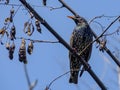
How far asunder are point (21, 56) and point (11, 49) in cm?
18

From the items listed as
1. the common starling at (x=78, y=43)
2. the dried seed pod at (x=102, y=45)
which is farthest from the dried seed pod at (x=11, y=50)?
the common starling at (x=78, y=43)

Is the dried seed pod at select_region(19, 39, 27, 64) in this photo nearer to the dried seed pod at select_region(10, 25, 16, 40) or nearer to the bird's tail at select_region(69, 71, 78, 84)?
the dried seed pod at select_region(10, 25, 16, 40)

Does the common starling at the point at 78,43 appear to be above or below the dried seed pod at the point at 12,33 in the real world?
below

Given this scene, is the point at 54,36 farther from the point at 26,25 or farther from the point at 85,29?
the point at 85,29

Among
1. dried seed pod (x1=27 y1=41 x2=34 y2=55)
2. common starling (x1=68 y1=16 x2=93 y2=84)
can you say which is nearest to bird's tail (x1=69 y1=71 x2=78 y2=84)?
common starling (x1=68 y1=16 x2=93 y2=84)

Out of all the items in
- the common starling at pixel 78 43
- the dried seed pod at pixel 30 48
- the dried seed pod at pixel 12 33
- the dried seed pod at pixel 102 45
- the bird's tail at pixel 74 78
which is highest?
the dried seed pod at pixel 12 33

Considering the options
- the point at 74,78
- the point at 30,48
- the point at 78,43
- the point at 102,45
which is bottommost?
the point at 74,78

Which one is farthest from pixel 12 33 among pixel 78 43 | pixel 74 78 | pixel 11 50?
pixel 78 43

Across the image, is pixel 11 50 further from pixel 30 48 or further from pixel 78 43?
pixel 78 43

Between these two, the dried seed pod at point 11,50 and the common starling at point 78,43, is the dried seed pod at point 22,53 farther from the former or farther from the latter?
the common starling at point 78,43

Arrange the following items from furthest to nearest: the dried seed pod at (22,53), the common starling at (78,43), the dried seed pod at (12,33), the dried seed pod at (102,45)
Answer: the common starling at (78,43) → the dried seed pod at (102,45) → the dried seed pod at (12,33) → the dried seed pod at (22,53)

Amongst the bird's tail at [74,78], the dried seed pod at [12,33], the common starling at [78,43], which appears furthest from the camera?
the common starling at [78,43]

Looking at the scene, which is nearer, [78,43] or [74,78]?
[74,78]

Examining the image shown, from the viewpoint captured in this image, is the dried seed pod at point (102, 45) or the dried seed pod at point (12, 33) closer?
the dried seed pod at point (12, 33)
